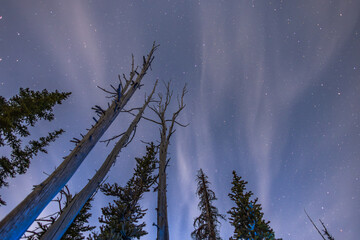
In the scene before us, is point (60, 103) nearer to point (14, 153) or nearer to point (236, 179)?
point (14, 153)

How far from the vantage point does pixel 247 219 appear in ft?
30.4

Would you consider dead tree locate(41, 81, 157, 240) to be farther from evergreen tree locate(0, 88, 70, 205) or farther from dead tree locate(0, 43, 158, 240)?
evergreen tree locate(0, 88, 70, 205)

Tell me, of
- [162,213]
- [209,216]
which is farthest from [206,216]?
[162,213]

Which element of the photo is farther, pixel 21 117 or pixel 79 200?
pixel 21 117

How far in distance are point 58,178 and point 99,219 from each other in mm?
9070

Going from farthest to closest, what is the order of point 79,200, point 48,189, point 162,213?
point 162,213 < point 79,200 < point 48,189

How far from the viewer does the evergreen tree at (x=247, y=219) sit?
8461 mm

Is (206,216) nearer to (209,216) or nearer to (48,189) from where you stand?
(209,216)

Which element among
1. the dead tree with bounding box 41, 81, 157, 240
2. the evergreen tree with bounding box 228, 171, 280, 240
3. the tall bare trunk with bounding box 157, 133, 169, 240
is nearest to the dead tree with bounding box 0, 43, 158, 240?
the dead tree with bounding box 41, 81, 157, 240

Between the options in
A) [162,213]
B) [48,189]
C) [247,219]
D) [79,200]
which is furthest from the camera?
[247,219]

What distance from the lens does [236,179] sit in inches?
457

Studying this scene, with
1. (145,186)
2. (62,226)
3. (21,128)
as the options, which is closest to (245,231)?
(145,186)

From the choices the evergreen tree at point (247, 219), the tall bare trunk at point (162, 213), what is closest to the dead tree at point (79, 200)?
the tall bare trunk at point (162, 213)

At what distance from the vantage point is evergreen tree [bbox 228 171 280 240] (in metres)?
8.46
